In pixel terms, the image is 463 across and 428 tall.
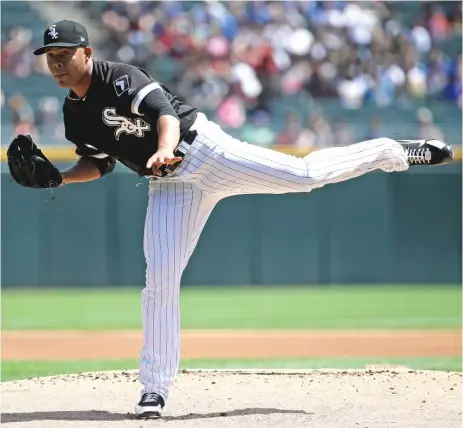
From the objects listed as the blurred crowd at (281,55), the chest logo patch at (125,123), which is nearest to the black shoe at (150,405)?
the chest logo patch at (125,123)

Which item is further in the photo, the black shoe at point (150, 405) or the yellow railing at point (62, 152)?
the yellow railing at point (62, 152)

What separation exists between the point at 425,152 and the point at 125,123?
4.18 feet

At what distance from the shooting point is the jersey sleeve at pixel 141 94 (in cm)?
368

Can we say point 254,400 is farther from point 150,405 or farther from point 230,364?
point 230,364

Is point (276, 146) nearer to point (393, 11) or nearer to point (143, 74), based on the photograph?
point (393, 11)

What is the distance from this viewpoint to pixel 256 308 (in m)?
10.2

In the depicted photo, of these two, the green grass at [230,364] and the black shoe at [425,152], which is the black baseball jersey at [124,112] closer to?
the black shoe at [425,152]

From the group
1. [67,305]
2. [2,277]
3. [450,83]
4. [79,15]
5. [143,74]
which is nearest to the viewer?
[143,74]

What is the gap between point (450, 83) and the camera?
1281 cm

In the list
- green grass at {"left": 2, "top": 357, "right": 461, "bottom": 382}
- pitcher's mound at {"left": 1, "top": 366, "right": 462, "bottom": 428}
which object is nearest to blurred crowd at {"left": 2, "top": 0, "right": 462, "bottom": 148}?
green grass at {"left": 2, "top": 357, "right": 461, "bottom": 382}

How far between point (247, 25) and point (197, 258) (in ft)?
12.3

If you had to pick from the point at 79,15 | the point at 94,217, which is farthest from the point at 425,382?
the point at 79,15

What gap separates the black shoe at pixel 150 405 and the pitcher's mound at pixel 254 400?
0.14 ft

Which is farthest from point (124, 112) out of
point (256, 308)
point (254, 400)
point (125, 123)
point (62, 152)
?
point (62, 152)
